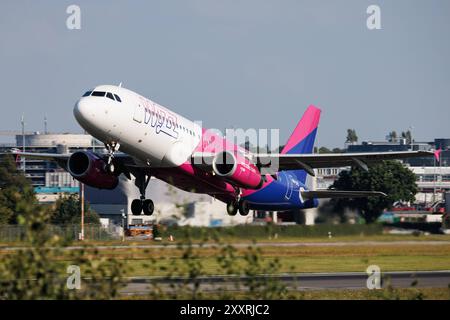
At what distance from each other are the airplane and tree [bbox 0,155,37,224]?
12.2 ft

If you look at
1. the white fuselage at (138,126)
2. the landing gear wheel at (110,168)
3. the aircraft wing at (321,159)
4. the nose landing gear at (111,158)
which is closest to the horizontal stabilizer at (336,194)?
the aircraft wing at (321,159)

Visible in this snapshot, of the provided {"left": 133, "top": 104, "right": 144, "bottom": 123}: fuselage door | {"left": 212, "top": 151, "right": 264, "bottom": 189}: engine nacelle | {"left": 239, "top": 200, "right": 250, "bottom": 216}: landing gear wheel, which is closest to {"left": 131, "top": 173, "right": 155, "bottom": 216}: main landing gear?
{"left": 239, "top": 200, "right": 250, "bottom": 216}: landing gear wheel

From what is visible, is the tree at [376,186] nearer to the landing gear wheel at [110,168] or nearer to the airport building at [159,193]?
the airport building at [159,193]

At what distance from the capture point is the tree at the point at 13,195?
604 inches

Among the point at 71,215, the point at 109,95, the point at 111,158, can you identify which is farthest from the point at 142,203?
the point at 71,215

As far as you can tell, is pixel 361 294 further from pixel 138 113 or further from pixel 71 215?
pixel 71 215

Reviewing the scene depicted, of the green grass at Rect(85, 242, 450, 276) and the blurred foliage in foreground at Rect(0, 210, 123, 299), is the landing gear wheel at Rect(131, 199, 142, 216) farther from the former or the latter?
the blurred foliage in foreground at Rect(0, 210, 123, 299)

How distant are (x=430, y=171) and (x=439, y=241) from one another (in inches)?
4937

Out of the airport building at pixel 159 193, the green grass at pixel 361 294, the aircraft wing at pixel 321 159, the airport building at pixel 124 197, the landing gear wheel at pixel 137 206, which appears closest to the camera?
the airport building at pixel 124 197

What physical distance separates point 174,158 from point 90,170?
4510 mm

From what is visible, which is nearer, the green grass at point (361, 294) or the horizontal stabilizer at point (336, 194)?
the green grass at point (361, 294)

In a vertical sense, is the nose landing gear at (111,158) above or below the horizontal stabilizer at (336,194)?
above
